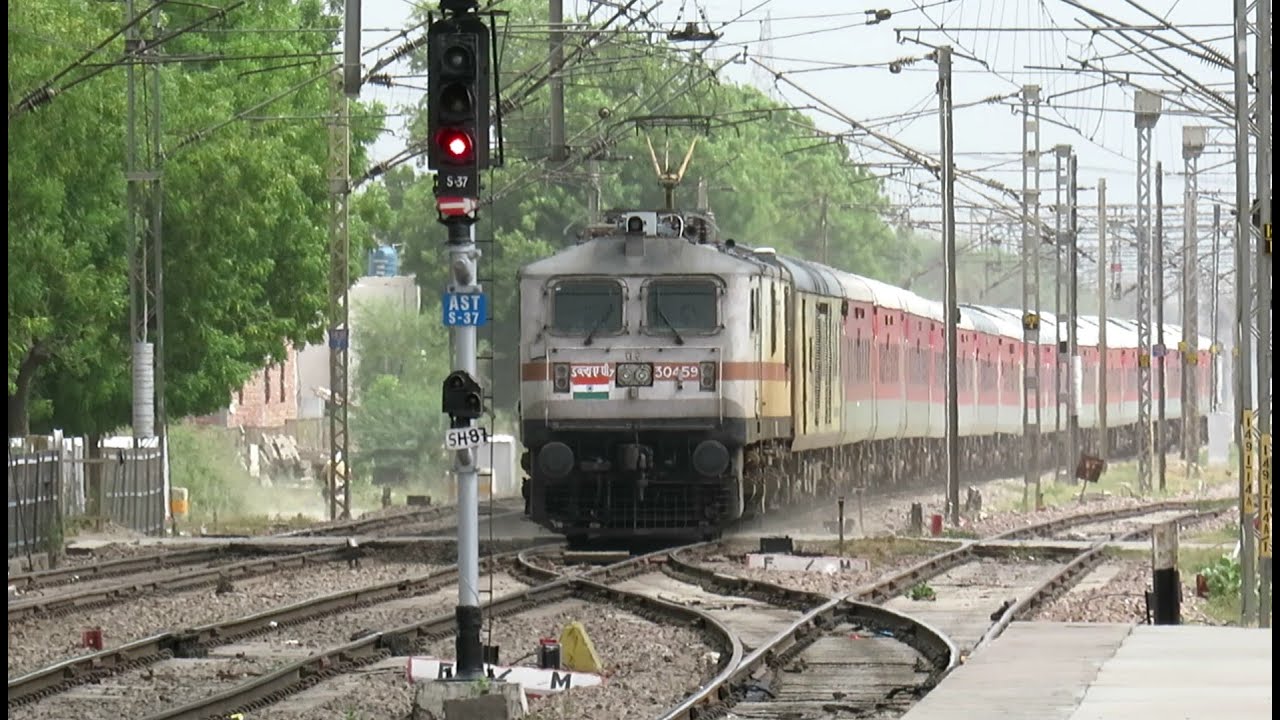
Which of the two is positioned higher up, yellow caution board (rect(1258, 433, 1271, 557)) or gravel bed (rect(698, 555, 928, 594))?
yellow caution board (rect(1258, 433, 1271, 557))

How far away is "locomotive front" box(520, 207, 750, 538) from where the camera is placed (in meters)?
27.9

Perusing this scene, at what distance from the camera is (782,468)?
3195 centimetres

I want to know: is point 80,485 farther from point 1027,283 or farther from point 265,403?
point 265,403

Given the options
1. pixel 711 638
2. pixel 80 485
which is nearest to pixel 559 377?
pixel 711 638

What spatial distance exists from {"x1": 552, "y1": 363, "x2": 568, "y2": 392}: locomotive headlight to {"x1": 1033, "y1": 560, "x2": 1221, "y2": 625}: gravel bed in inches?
232

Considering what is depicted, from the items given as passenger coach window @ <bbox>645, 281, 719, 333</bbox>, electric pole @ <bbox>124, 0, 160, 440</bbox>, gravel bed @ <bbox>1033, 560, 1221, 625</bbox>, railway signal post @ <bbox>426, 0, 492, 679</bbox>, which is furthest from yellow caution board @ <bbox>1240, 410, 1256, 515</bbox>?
electric pole @ <bbox>124, 0, 160, 440</bbox>

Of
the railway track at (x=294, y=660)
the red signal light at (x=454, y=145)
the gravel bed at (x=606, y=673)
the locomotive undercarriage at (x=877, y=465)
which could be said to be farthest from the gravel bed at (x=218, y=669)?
the locomotive undercarriage at (x=877, y=465)

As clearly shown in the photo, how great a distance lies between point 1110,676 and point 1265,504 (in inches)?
146

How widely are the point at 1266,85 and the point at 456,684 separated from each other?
7.17 metres

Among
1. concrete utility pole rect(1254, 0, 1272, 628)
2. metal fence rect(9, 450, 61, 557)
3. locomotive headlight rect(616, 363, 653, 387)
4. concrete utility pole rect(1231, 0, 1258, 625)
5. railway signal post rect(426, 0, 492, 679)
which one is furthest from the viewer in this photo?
metal fence rect(9, 450, 61, 557)

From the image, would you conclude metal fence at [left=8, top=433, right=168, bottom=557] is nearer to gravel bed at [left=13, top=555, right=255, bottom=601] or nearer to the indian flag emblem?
gravel bed at [left=13, top=555, right=255, bottom=601]

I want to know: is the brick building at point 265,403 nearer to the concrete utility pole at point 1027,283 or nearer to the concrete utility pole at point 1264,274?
the concrete utility pole at point 1027,283

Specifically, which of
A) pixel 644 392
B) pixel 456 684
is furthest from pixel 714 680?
pixel 644 392

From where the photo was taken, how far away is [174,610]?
22.2 meters
